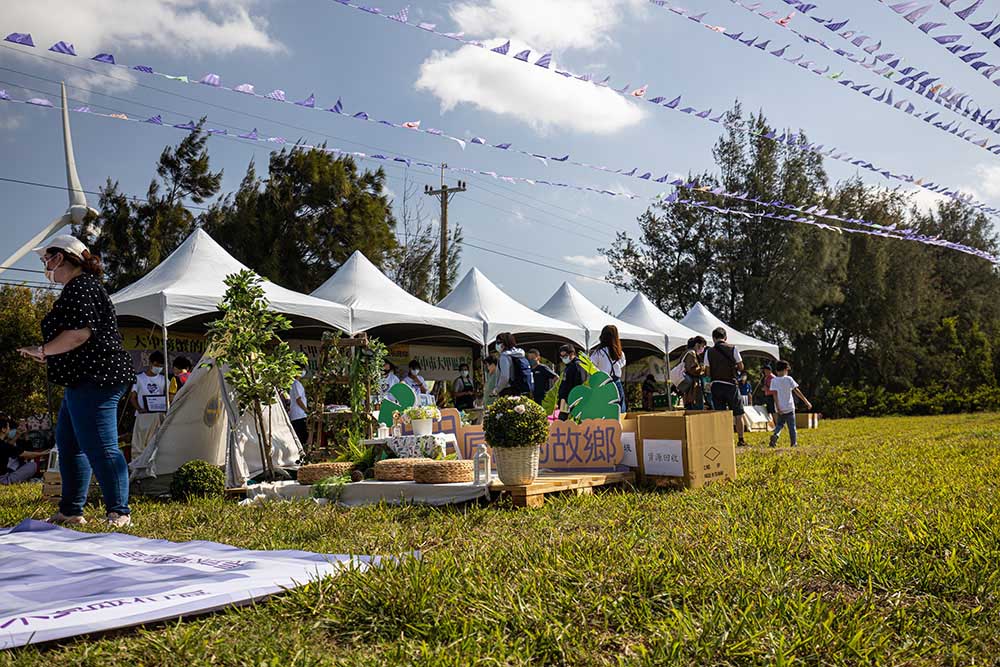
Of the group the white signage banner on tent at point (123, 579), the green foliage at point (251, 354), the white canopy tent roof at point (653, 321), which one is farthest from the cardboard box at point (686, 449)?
the white canopy tent roof at point (653, 321)

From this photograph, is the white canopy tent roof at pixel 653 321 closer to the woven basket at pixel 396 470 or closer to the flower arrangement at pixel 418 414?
the flower arrangement at pixel 418 414

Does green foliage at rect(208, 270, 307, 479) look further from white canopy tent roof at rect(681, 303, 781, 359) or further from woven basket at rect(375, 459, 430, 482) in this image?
white canopy tent roof at rect(681, 303, 781, 359)

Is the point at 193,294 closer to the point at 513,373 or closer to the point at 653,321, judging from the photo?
the point at 513,373

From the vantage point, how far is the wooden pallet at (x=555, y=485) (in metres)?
4.79

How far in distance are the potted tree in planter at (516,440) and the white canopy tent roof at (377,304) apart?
6924 millimetres

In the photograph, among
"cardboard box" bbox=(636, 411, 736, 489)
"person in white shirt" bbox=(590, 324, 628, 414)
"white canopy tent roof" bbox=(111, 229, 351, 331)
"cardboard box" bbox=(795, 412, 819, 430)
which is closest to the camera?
"cardboard box" bbox=(636, 411, 736, 489)

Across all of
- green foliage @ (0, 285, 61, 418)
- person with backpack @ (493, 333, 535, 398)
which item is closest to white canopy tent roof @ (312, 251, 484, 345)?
person with backpack @ (493, 333, 535, 398)

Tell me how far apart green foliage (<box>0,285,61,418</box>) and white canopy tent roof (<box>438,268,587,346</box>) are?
31.7ft

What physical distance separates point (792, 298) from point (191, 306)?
22258 millimetres

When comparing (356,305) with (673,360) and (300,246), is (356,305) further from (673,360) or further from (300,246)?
(673,360)

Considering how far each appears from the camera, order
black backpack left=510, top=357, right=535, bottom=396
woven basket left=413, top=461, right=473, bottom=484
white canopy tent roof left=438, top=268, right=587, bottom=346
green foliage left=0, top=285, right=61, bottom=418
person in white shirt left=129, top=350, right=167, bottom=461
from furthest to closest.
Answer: green foliage left=0, top=285, right=61, bottom=418 → white canopy tent roof left=438, top=268, right=587, bottom=346 → black backpack left=510, top=357, right=535, bottom=396 → person in white shirt left=129, top=350, right=167, bottom=461 → woven basket left=413, top=461, right=473, bottom=484

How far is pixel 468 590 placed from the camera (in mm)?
2449

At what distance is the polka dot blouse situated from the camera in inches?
176

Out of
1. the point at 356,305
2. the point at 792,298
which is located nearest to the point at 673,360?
the point at 792,298
